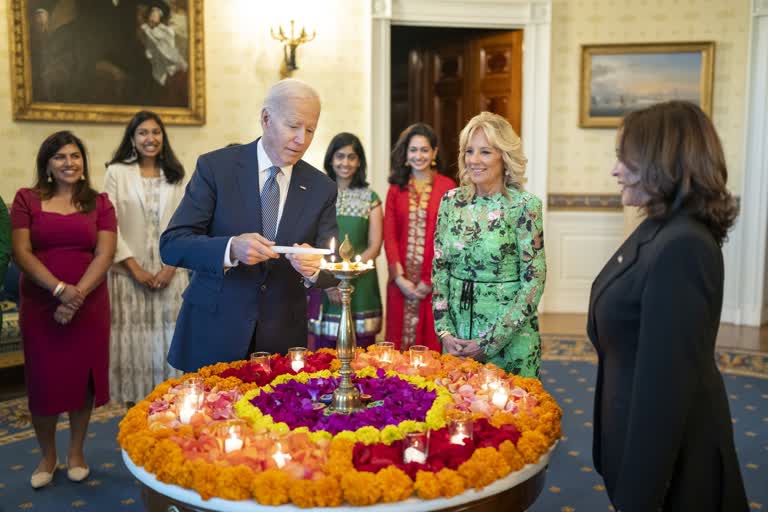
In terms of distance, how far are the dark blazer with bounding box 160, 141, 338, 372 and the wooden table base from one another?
0.80 metres

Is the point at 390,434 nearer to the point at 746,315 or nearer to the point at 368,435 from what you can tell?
the point at 368,435

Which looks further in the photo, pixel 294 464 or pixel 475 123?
pixel 475 123

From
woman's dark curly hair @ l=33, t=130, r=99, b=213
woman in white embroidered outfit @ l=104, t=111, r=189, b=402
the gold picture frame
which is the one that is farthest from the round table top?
the gold picture frame

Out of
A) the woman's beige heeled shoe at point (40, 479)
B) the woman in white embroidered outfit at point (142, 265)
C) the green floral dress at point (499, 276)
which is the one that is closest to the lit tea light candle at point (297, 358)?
the green floral dress at point (499, 276)

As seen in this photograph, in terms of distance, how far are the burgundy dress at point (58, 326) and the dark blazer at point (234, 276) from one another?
141 centimetres

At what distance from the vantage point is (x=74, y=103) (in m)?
6.29

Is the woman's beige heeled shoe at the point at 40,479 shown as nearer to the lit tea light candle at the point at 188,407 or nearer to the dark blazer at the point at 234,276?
the dark blazer at the point at 234,276

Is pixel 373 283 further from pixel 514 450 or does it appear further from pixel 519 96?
pixel 519 96

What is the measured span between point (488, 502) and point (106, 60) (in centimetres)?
563

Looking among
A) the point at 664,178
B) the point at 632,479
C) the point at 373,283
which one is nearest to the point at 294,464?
the point at 632,479

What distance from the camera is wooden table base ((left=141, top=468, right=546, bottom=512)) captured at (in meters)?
1.83

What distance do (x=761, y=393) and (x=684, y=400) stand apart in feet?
13.6

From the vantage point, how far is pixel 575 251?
26.7ft

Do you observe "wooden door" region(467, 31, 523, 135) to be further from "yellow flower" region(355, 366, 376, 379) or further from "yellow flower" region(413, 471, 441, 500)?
"yellow flower" region(413, 471, 441, 500)
